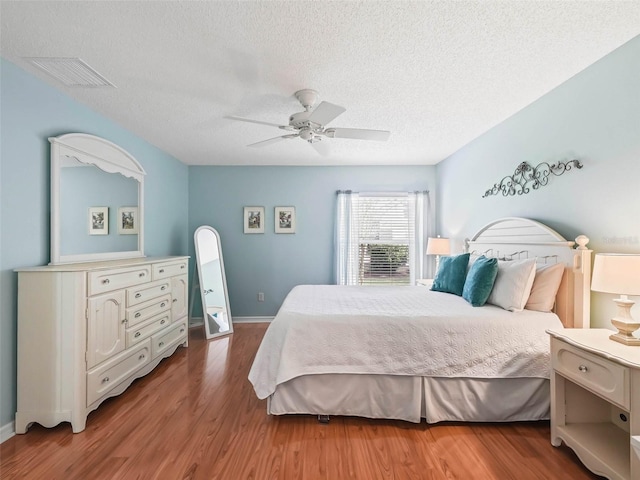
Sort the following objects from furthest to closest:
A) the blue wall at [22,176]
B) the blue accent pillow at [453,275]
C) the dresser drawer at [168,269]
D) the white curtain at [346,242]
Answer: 1. the white curtain at [346,242]
2. the dresser drawer at [168,269]
3. the blue accent pillow at [453,275]
4. the blue wall at [22,176]

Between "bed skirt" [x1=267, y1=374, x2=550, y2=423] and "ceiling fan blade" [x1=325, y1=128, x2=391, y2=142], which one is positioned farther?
"ceiling fan blade" [x1=325, y1=128, x2=391, y2=142]

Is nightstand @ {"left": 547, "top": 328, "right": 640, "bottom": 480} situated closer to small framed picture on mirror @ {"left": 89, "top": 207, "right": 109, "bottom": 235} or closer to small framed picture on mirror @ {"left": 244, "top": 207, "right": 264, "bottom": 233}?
small framed picture on mirror @ {"left": 89, "top": 207, "right": 109, "bottom": 235}

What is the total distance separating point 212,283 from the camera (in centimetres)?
425

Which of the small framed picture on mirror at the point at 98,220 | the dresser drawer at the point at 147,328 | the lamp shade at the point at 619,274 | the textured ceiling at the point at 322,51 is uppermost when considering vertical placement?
the textured ceiling at the point at 322,51

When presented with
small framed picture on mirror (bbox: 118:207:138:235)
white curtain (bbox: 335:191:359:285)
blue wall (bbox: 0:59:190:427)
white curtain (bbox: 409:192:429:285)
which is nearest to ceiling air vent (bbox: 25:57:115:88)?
blue wall (bbox: 0:59:190:427)

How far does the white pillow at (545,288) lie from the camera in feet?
7.16

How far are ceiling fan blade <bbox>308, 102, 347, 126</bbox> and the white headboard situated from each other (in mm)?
1858

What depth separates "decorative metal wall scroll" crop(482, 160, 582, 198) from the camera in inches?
91.3

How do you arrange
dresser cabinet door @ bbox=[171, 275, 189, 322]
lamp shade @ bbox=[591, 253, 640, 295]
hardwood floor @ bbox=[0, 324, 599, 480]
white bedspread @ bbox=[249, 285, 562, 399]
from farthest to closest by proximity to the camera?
dresser cabinet door @ bbox=[171, 275, 189, 322] < white bedspread @ bbox=[249, 285, 562, 399] < hardwood floor @ bbox=[0, 324, 599, 480] < lamp shade @ bbox=[591, 253, 640, 295]

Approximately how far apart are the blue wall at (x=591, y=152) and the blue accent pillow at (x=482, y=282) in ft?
1.89

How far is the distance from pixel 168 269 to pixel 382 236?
304 cm

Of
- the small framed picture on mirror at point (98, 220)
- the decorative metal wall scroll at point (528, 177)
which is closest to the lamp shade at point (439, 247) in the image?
the decorative metal wall scroll at point (528, 177)

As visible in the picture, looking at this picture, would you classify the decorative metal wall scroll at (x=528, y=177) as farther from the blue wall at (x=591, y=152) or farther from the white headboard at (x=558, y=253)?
the white headboard at (x=558, y=253)

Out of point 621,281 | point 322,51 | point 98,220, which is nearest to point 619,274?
point 621,281
